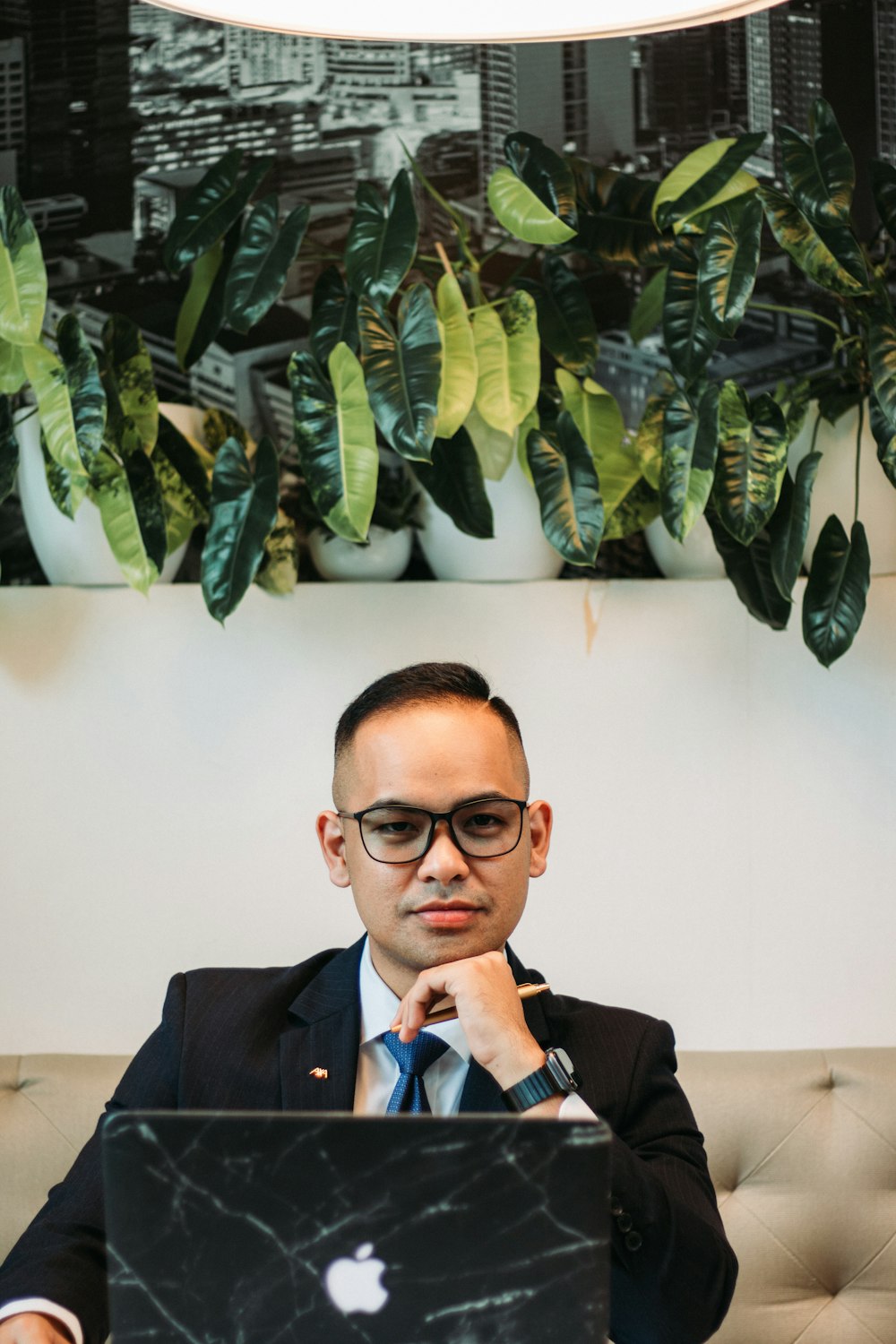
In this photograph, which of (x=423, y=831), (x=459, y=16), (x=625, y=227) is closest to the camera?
(x=459, y=16)

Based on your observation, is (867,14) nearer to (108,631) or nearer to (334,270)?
(334,270)

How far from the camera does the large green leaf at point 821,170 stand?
200cm

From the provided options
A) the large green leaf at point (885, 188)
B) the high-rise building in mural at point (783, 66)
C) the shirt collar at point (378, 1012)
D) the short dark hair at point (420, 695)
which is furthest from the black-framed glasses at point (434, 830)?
the high-rise building in mural at point (783, 66)

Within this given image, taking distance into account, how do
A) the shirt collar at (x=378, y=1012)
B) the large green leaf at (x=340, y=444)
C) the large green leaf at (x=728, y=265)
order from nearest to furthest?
the shirt collar at (x=378, y=1012) → the large green leaf at (x=728, y=265) → the large green leaf at (x=340, y=444)

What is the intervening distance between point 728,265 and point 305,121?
3.19ft

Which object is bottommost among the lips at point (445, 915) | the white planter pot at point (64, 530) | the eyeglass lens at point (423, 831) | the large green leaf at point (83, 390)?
the lips at point (445, 915)

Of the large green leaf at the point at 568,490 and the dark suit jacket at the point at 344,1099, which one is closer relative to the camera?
the dark suit jacket at the point at 344,1099

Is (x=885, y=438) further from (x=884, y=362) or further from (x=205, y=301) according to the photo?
(x=205, y=301)

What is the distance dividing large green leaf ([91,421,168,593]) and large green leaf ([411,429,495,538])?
0.42m

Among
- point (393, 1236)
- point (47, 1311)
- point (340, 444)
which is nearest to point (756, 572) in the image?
point (340, 444)

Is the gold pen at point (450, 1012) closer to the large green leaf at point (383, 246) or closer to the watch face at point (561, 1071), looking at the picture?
the watch face at point (561, 1071)

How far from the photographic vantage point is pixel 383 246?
6.68 feet

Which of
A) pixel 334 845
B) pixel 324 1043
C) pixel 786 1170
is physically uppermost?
pixel 334 845

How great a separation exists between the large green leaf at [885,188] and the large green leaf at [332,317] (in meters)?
0.82
